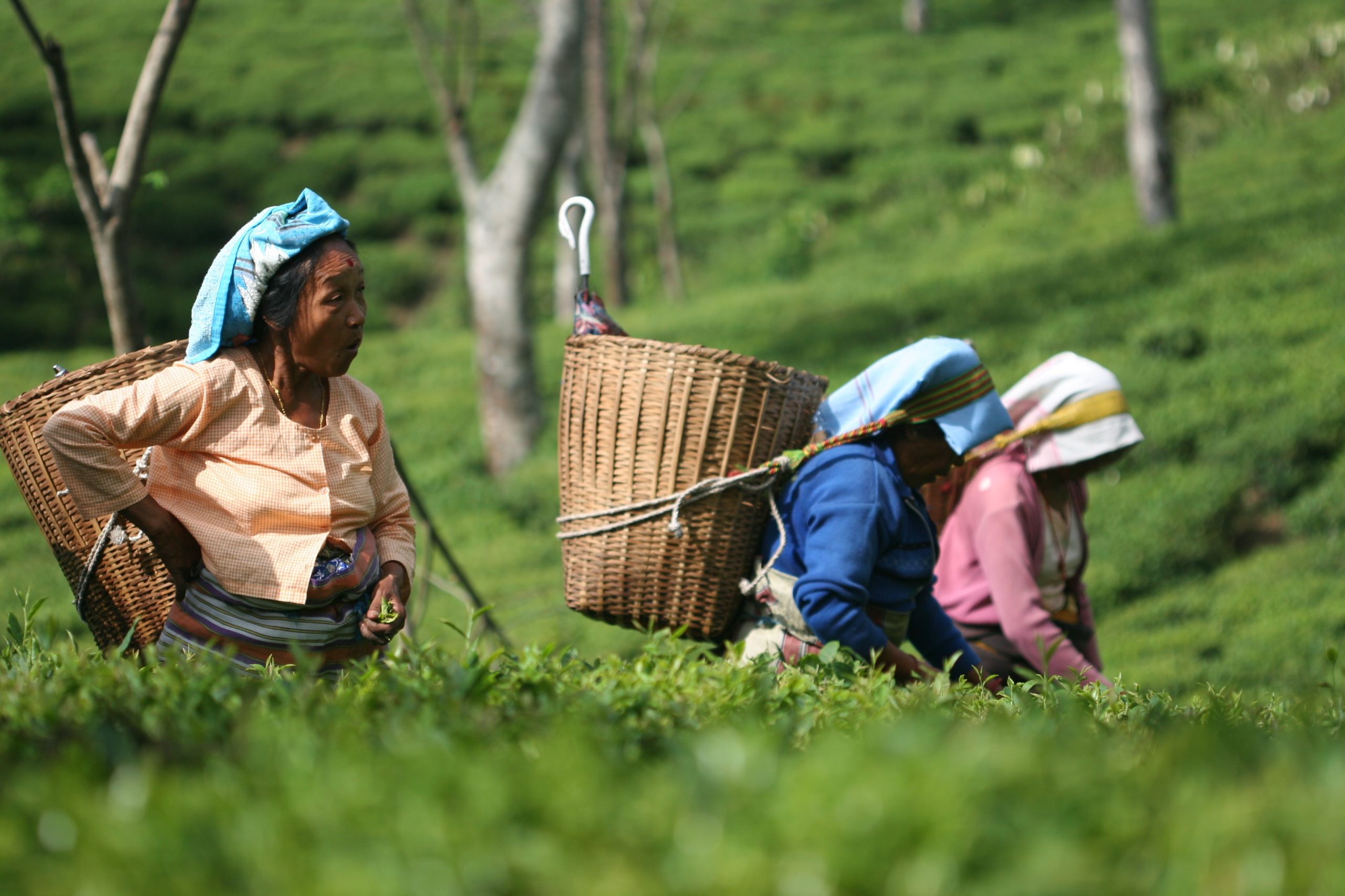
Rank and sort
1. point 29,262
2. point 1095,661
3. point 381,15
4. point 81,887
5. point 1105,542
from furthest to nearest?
point 381,15 < point 29,262 < point 1105,542 < point 1095,661 < point 81,887

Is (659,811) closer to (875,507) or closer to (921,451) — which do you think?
→ (875,507)

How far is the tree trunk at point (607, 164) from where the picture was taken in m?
13.8

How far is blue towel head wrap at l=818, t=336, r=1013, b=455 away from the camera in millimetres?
3416

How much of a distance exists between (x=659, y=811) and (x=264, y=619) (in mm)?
1756

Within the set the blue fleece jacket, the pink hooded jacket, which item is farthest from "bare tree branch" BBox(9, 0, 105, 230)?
the pink hooded jacket

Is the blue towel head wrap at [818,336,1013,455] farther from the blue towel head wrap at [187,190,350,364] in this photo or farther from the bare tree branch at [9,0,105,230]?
the bare tree branch at [9,0,105,230]

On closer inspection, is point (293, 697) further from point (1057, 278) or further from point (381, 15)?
point (381, 15)

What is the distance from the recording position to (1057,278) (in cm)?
977

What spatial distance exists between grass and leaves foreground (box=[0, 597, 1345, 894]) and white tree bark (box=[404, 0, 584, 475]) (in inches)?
294

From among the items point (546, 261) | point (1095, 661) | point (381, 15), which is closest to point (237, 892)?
point (1095, 661)

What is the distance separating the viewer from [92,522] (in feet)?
10.3

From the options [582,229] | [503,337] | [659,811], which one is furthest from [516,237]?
[659,811]

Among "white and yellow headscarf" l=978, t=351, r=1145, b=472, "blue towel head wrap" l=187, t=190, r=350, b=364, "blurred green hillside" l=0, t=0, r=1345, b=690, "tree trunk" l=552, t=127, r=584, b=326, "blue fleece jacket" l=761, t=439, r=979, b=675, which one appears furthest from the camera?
"tree trunk" l=552, t=127, r=584, b=326

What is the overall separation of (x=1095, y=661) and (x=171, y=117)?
16681 millimetres
